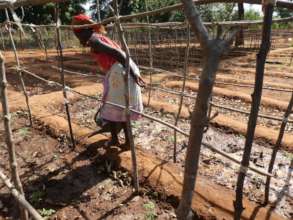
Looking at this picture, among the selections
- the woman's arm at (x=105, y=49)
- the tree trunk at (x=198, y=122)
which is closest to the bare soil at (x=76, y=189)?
the woman's arm at (x=105, y=49)

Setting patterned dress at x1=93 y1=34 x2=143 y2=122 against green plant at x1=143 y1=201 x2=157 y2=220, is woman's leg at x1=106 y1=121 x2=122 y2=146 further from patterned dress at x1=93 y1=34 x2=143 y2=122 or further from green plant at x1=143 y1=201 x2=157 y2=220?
green plant at x1=143 y1=201 x2=157 y2=220

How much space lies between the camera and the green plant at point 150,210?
2.68 m

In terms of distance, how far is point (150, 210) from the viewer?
2.76 metres

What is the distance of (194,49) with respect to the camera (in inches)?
534

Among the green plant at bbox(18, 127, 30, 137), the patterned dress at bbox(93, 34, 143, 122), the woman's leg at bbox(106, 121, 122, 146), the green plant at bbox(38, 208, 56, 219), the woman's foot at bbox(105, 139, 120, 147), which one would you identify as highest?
the patterned dress at bbox(93, 34, 143, 122)

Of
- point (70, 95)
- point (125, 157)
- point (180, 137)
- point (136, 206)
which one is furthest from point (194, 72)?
point (136, 206)

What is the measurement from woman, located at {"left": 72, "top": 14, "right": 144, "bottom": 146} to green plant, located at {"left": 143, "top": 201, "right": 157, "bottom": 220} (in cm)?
93

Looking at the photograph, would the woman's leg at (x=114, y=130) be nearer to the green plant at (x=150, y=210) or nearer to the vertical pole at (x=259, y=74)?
the green plant at (x=150, y=210)

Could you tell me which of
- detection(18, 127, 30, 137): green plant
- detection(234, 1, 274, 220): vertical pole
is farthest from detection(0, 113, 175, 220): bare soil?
detection(234, 1, 274, 220): vertical pole

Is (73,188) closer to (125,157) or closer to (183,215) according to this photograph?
(125,157)

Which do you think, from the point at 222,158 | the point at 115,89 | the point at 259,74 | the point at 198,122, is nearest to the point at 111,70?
the point at 115,89

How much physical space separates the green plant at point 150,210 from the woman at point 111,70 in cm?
93

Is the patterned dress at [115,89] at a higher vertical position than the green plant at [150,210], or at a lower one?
higher

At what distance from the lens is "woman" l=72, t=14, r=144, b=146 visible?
321 centimetres
